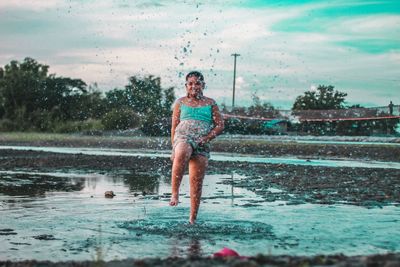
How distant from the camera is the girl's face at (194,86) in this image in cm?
922

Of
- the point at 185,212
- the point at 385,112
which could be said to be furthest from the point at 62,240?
the point at 385,112

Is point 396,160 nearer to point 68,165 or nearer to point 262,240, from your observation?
point 68,165

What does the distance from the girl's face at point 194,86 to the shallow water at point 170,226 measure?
74.6 inches

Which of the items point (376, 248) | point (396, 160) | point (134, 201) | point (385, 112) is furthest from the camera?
point (385, 112)

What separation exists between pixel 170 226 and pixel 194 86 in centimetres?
206

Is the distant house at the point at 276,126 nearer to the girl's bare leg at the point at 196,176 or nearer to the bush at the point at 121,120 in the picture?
the bush at the point at 121,120

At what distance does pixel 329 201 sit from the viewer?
1274 cm

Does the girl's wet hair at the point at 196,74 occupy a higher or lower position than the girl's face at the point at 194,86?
higher

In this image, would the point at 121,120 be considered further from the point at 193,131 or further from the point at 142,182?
the point at 193,131

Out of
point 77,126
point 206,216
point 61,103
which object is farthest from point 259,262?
point 61,103

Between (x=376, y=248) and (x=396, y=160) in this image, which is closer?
(x=376, y=248)

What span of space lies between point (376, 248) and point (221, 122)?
278 centimetres

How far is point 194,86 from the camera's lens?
9.22 metres

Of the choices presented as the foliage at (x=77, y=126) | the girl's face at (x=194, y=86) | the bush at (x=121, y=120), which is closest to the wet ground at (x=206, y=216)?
the girl's face at (x=194, y=86)
